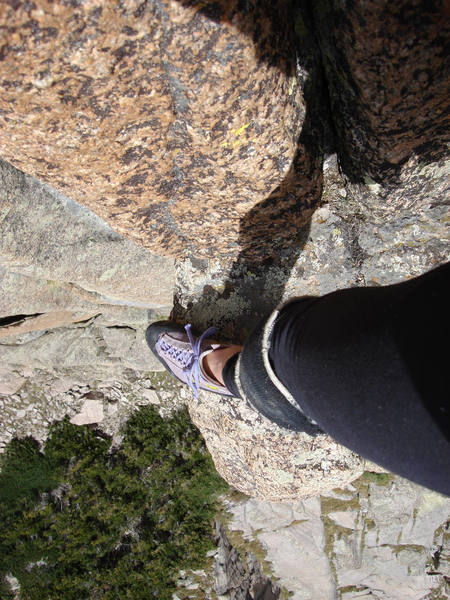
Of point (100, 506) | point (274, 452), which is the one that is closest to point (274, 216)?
point (274, 452)

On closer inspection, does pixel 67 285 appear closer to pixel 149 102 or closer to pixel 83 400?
pixel 149 102

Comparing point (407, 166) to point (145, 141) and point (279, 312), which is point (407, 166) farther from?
point (145, 141)

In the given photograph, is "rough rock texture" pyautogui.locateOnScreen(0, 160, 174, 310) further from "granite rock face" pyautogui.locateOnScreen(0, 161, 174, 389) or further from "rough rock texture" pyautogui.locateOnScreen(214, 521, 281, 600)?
"rough rock texture" pyautogui.locateOnScreen(214, 521, 281, 600)

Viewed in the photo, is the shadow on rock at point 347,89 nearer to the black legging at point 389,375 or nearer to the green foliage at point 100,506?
the black legging at point 389,375

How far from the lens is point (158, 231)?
6.06 feet

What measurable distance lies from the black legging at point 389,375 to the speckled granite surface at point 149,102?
2.22 feet

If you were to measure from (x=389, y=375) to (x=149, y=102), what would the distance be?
102 centimetres

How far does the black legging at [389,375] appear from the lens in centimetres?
83

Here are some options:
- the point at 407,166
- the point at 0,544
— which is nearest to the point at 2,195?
the point at 407,166

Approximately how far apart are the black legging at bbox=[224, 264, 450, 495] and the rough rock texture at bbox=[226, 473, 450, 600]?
306 centimetres

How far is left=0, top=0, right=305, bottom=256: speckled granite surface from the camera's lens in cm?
101

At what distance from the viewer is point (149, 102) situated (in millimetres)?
1231

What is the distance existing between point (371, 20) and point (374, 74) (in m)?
0.16

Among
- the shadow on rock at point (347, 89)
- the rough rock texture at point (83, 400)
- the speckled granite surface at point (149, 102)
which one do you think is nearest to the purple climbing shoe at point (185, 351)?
the shadow on rock at point (347, 89)
